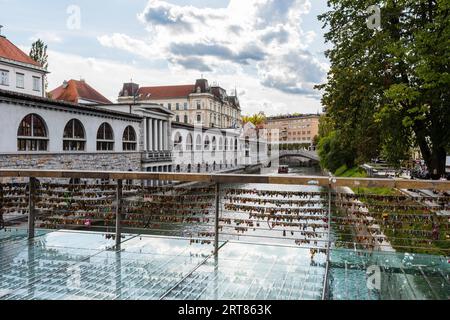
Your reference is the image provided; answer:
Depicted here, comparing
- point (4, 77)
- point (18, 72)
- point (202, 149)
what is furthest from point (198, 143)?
point (4, 77)

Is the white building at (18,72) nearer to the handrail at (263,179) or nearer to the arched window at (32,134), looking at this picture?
the arched window at (32,134)

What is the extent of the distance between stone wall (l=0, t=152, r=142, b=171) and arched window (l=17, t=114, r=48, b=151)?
662 mm

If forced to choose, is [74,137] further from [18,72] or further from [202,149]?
[202,149]

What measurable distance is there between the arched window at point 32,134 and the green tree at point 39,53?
2754cm

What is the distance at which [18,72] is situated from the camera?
134 feet

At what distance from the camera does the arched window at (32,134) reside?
74.4 feet

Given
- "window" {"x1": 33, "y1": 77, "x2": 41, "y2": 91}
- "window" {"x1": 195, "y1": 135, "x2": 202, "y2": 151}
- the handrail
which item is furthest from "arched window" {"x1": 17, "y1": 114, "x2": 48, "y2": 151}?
"window" {"x1": 195, "y1": 135, "x2": 202, "y2": 151}

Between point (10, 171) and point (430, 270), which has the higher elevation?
point (10, 171)

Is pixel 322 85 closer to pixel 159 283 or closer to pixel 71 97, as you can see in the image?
pixel 159 283

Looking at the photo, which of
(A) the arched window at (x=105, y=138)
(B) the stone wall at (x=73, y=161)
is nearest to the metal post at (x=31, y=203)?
(B) the stone wall at (x=73, y=161)

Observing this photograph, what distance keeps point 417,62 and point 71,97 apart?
4555cm

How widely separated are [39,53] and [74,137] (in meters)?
26.6

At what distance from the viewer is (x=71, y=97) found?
51.1 metres

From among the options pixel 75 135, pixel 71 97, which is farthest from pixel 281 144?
pixel 75 135
